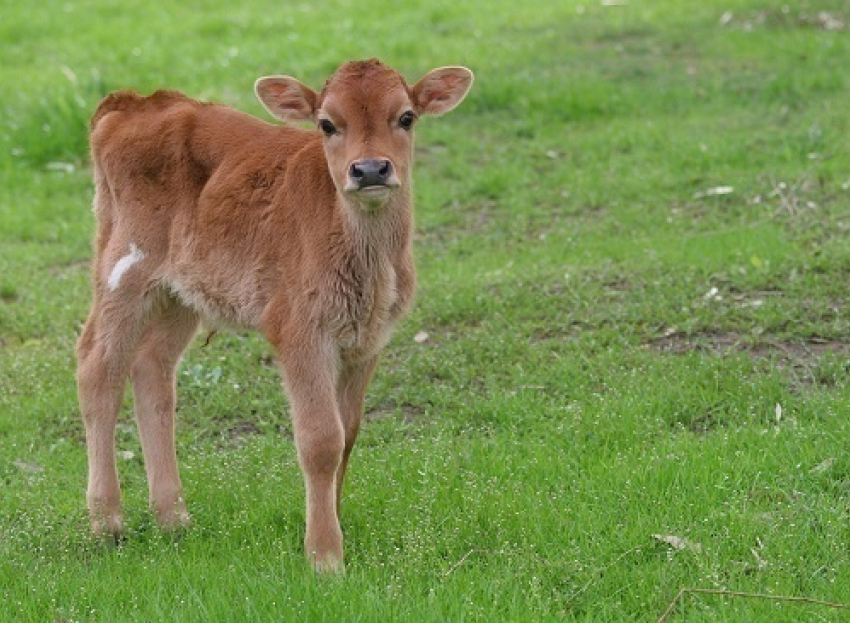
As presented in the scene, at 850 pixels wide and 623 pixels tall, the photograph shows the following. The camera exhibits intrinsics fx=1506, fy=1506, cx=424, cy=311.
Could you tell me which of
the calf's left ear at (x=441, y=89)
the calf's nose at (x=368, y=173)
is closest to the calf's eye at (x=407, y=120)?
the calf's left ear at (x=441, y=89)

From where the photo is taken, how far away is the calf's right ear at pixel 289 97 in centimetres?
659

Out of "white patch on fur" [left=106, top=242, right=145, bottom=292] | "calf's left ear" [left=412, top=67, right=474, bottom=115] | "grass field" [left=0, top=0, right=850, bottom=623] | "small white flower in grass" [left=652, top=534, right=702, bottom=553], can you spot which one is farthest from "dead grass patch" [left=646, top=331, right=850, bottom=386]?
"white patch on fur" [left=106, top=242, right=145, bottom=292]

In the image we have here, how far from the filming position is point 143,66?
49.5 ft

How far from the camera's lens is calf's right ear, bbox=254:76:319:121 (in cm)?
659

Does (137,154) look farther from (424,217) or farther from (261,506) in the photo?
(424,217)

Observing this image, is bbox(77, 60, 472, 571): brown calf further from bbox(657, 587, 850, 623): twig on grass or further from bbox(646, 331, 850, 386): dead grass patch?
bbox(646, 331, 850, 386): dead grass patch

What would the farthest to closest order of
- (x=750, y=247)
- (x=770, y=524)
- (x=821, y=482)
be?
(x=750, y=247) < (x=821, y=482) < (x=770, y=524)

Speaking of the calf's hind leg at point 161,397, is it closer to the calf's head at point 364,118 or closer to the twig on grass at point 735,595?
the calf's head at point 364,118

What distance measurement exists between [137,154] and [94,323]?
802 millimetres

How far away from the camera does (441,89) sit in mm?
6660

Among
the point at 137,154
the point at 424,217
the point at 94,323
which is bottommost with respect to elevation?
the point at 424,217

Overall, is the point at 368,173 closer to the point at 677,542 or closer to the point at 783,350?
the point at 677,542

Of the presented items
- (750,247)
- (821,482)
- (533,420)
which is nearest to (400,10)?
(750,247)

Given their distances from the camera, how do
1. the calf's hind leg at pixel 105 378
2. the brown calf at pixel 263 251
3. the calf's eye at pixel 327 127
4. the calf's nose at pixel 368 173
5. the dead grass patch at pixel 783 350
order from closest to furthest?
1. the calf's nose at pixel 368 173
2. the brown calf at pixel 263 251
3. the calf's eye at pixel 327 127
4. the calf's hind leg at pixel 105 378
5. the dead grass patch at pixel 783 350
